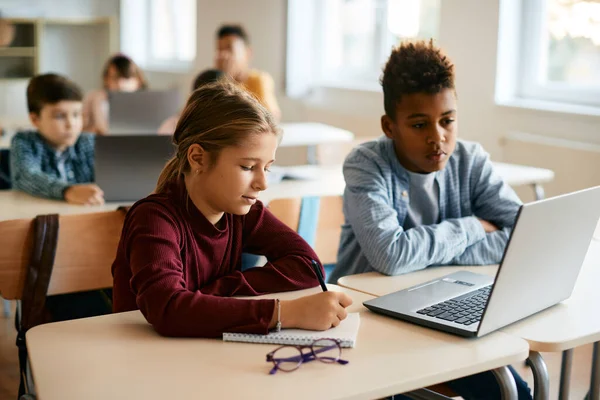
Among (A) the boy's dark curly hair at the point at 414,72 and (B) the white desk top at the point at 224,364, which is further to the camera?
(A) the boy's dark curly hair at the point at 414,72

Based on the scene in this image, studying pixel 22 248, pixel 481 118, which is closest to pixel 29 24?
pixel 481 118

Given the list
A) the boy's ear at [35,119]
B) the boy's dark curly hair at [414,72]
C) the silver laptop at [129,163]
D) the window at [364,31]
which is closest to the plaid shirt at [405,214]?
the boy's dark curly hair at [414,72]

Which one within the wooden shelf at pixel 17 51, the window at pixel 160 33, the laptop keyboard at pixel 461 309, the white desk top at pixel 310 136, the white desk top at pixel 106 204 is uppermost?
the window at pixel 160 33

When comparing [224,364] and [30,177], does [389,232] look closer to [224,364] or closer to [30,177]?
[224,364]

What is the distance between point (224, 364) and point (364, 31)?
4.50 metres

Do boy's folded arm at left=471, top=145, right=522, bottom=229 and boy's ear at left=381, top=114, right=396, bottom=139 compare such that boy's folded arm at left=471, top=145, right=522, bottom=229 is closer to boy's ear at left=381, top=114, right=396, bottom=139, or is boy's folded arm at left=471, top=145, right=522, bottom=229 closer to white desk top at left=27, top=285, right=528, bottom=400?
boy's ear at left=381, top=114, right=396, bottom=139

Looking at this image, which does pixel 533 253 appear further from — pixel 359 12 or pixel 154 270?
pixel 359 12

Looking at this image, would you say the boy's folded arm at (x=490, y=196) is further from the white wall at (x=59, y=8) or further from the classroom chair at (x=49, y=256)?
the white wall at (x=59, y=8)

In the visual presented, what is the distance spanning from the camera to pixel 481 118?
399 cm

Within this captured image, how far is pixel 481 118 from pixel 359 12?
1.73 m

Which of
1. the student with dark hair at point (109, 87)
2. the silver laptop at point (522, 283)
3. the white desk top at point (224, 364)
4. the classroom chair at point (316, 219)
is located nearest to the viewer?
the white desk top at point (224, 364)

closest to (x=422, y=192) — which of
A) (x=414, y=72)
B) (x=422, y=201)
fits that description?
(x=422, y=201)

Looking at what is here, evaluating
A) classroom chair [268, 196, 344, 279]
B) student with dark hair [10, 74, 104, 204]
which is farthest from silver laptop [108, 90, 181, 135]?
classroom chair [268, 196, 344, 279]

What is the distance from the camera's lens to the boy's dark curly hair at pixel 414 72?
1.78m
